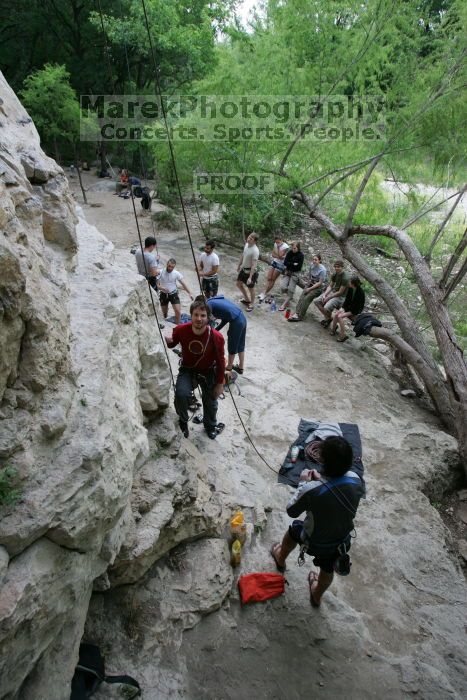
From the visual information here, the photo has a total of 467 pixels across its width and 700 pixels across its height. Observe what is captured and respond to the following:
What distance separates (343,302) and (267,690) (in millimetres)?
6370

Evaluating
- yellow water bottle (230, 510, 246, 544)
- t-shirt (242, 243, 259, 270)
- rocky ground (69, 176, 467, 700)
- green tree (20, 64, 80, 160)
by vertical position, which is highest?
green tree (20, 64, 80, 160)

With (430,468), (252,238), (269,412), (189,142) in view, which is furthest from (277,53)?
(430,468)

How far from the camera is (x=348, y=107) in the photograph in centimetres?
981

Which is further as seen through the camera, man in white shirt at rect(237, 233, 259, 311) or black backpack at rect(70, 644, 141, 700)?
man in white shirt at rect(237, 233, 259, 311)

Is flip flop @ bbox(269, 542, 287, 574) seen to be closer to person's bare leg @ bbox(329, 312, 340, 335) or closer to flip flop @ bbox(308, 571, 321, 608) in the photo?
flip flop @ bbox(308, 571, 321, 608)

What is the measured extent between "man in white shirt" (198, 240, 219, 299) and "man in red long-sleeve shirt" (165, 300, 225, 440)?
10.5ft

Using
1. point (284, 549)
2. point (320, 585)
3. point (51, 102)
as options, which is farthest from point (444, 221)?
point (51, 102)

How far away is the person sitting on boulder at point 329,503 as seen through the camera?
283cm

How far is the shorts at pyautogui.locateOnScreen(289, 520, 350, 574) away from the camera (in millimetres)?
3097

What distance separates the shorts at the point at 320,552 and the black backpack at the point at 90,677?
1356 millimetres

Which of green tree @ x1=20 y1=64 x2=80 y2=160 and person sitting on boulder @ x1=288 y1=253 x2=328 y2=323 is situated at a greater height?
green tree @ x1=20 y1=64 x2=80 y2=160

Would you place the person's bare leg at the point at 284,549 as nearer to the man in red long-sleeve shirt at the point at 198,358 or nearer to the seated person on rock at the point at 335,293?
the man in red long-sleeve shirt at the point at 198,358

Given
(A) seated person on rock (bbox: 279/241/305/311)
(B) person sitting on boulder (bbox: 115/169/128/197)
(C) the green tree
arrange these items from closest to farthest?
(A) seated person on rock (bbox: 279/241/305/311) < (C) the green tree < (B) person sitting on boulder (bbox: 115/169/128/197)

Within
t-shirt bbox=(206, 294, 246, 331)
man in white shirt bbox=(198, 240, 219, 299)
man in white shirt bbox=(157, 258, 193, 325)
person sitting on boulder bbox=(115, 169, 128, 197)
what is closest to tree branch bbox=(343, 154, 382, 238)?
man in white shirt bbox=(198, 240, 219, 299)
